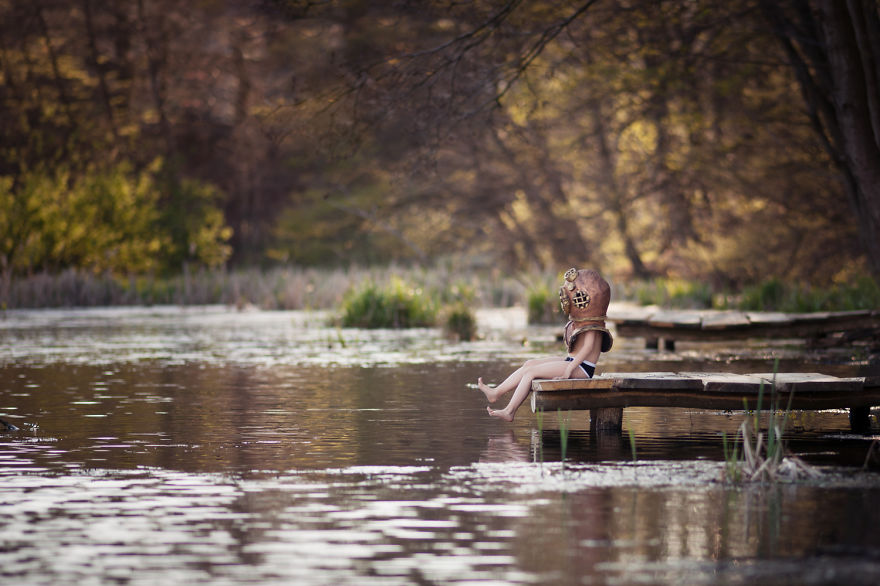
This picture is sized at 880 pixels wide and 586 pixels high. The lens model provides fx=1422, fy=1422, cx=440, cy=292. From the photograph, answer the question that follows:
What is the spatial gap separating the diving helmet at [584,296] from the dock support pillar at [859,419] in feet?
7.25

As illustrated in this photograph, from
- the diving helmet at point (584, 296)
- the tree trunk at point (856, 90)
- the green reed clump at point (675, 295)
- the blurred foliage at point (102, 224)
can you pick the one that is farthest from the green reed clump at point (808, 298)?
the blurred foliage at point (102, 224)

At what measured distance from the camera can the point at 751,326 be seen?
68.1 ft

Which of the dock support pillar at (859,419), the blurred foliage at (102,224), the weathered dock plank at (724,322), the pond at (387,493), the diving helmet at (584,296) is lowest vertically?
the pond at (387,493)

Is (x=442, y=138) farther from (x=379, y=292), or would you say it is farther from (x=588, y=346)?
(x=379, y=292)

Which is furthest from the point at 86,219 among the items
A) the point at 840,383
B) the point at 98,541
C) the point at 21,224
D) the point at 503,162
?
the point at 98,541

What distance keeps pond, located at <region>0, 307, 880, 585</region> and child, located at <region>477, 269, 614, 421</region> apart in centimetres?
41

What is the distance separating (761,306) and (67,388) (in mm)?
15593

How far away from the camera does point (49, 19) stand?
163 feet

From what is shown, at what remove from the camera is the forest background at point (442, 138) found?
20.1m

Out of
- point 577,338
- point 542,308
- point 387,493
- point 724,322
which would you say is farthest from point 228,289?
point 387,493

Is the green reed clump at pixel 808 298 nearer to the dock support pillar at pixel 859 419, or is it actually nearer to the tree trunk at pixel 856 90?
the tree trunk at pixel 856 90


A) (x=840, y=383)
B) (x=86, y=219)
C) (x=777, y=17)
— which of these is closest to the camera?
(x=840, y=383)

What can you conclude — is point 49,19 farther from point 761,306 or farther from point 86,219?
point 761,306

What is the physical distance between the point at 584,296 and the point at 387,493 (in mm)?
3568
